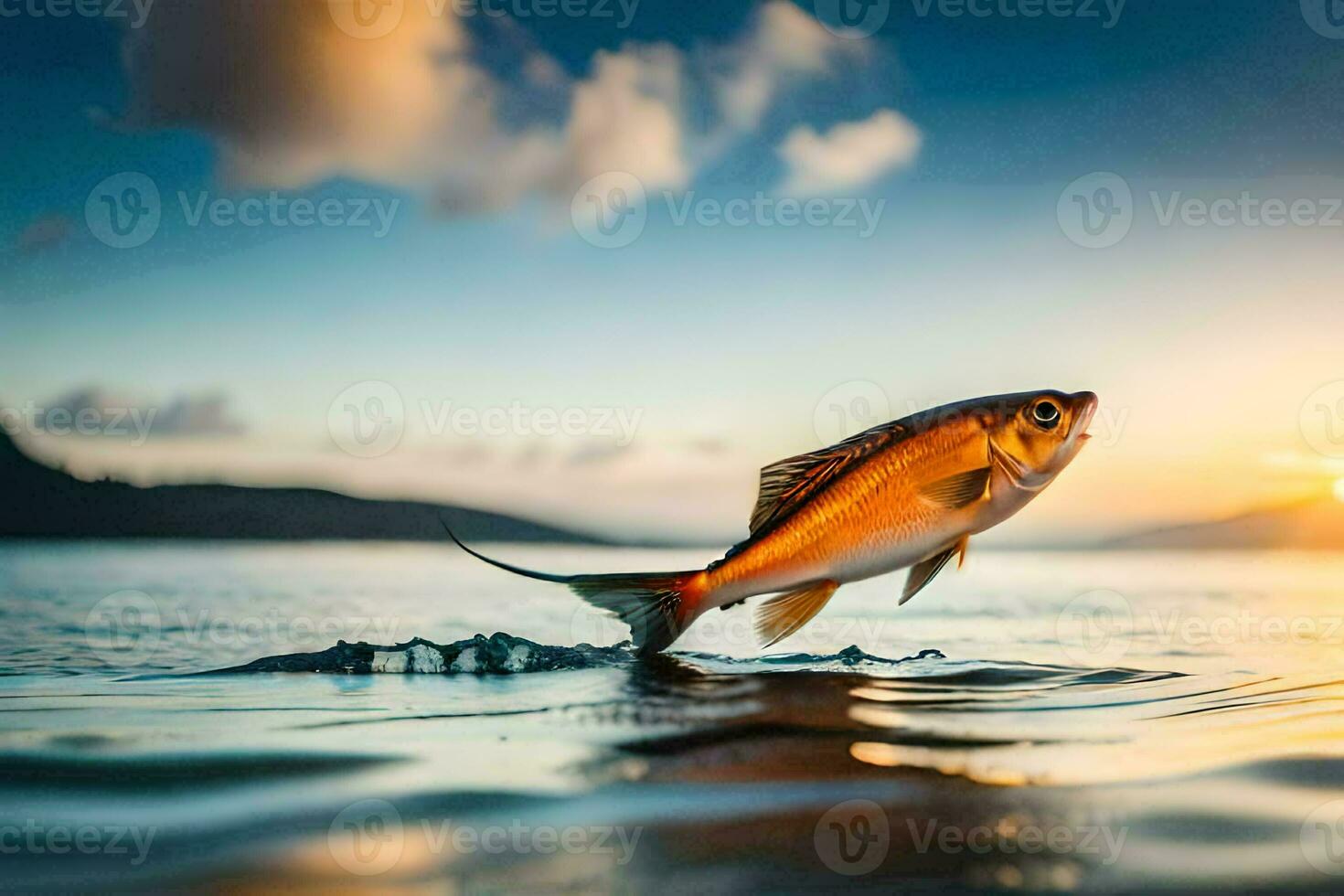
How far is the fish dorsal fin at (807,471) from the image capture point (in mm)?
2750

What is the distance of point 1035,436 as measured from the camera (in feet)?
8.96

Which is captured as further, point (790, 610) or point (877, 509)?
point (790, 610)

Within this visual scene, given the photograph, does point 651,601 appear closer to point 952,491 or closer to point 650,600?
point 650,600

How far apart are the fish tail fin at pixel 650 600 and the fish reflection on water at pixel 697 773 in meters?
0.18

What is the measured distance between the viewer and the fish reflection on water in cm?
160

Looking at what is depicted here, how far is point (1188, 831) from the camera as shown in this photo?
5.79 ft

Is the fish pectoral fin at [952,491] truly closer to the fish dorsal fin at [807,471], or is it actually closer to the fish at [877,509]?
the fish at [877,509]

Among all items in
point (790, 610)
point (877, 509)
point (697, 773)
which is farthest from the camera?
point (790, 610)

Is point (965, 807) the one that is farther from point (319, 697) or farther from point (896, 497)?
point (319, 697)

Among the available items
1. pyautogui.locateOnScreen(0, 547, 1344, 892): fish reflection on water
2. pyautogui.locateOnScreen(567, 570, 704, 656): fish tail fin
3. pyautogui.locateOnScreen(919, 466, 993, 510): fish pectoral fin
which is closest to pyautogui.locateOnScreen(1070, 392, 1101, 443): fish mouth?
pyautogui.locateOnScreen(919, 466, 993, 510): fish pectoral fin

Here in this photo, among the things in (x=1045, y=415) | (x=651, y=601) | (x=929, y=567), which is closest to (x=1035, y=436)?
(x=1045, y=415)

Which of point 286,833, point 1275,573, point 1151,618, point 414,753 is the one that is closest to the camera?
point 286,833

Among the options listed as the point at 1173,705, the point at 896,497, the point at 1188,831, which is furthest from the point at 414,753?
the point at 1173,705

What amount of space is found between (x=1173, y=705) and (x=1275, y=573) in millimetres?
8302
